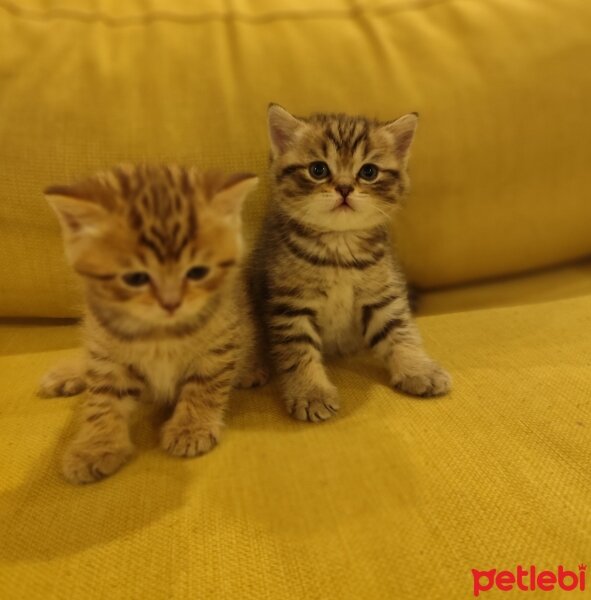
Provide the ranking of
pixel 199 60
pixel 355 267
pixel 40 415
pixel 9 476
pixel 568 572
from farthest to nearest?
pixel 199 60 → pixel 355 267 → pixel 40 415 → pixel 9 476 → pixel 568 572

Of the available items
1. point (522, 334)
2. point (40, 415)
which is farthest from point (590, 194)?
point (40, 415)

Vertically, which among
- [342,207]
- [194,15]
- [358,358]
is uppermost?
[194,15]

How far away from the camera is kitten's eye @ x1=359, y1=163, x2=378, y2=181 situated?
3.73 feet

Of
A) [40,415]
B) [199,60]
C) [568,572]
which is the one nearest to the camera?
[568,572]

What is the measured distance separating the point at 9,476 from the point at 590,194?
1.40 m

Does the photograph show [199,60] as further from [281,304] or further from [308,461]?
[308,461]

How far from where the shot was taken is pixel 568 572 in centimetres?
69

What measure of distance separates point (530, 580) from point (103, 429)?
0.67 metres

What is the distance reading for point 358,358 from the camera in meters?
1.27

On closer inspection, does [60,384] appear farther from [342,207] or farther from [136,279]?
[342,207]

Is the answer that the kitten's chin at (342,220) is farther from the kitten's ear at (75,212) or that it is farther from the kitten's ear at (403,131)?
the kitten's ear at (75,212)

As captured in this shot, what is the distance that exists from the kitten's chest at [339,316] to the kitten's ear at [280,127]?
11.7 inches

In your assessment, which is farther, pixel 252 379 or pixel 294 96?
pixel 294 96

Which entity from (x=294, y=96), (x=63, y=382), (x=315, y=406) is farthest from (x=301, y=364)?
(x=294, y=96)
